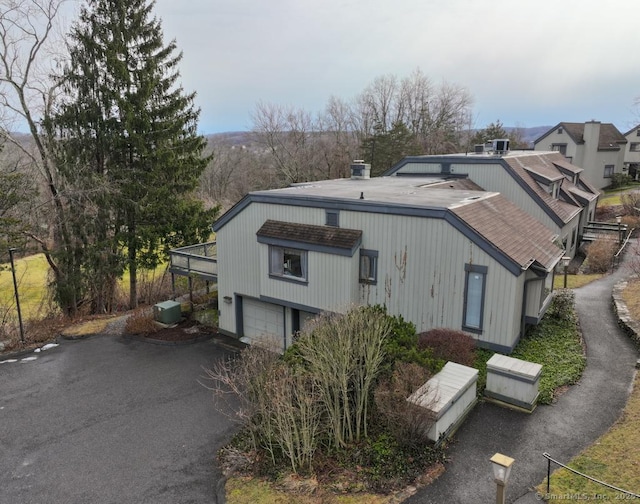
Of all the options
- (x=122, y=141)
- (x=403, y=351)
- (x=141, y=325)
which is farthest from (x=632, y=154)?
(x=141, y=325)

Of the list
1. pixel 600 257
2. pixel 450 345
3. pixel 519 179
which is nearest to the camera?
pixel 450 345

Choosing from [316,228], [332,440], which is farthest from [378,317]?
[316,228]

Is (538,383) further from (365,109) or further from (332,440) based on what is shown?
(365,109)

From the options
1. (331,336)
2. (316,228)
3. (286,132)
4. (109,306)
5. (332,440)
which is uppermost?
(286,132)

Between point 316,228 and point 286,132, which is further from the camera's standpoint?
point 286,132

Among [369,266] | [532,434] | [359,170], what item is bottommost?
[532,434]

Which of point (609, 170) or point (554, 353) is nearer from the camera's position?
point (554, 353)

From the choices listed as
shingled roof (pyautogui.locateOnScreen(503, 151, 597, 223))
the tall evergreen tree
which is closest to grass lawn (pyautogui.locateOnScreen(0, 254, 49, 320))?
the tall evergreen tree

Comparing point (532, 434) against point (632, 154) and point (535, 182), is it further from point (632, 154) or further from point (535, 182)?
point (632, 154)
